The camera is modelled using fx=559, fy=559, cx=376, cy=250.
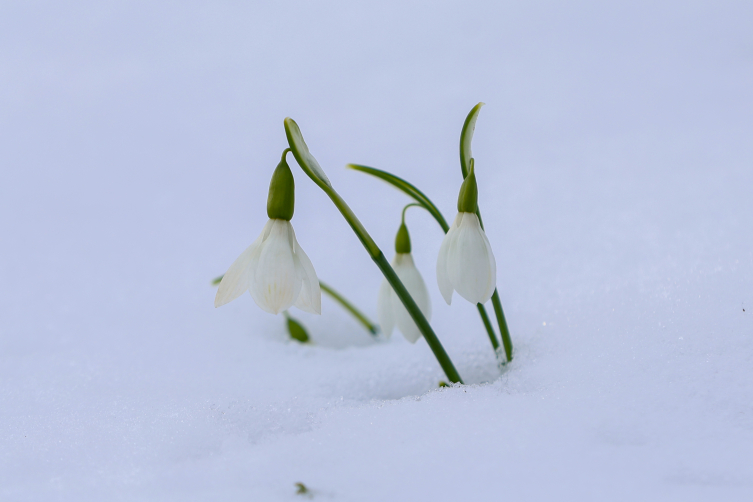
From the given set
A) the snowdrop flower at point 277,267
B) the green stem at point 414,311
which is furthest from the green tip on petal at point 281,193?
the green stem at point 414,311

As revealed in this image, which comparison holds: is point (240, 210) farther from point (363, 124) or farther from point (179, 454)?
point (179, 454)

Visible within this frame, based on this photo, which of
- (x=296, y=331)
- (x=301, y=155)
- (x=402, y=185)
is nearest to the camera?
(x=301, y=155)

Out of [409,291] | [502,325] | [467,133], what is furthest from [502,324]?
[467,133]

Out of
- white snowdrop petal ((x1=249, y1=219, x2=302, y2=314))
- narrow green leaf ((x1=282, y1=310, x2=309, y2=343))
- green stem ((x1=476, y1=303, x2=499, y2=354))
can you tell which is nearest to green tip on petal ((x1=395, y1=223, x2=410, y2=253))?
green stem ((x1=476, y1=303, x2=499, y2=354))

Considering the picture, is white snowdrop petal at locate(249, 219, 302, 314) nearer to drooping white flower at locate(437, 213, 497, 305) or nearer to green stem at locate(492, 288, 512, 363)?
drooping white flower at locate(437, 213, 497, 305)

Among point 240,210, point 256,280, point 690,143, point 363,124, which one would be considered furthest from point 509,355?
point 363,124

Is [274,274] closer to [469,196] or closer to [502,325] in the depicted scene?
[469,196]
